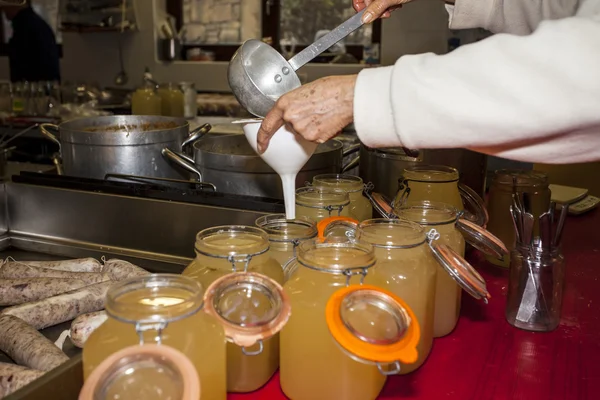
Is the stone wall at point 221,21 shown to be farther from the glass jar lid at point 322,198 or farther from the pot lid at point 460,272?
the pot lid at point 460,272

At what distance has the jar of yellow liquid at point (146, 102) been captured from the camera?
12.1 feet

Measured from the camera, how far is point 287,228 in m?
0.97

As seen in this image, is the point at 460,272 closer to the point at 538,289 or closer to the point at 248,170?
the point at 538,289

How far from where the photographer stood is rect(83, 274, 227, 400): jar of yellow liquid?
0.62 meters

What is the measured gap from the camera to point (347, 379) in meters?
0.79

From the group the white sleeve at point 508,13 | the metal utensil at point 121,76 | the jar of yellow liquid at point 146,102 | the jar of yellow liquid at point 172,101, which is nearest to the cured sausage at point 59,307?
the white sleeve at point 508,13

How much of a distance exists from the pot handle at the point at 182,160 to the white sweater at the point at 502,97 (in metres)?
0.84

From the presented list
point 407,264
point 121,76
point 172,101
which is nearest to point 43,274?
point 407,264

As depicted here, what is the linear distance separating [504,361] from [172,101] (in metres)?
3.23

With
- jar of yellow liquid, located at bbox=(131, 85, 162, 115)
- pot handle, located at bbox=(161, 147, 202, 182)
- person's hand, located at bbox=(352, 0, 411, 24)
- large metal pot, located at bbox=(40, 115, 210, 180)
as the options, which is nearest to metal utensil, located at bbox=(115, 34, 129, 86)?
jar of yellow liquid, located at bbox=(131, 85, 162, 115)

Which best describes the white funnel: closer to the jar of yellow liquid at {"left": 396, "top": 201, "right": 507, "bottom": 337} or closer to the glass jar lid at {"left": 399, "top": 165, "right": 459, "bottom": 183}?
the jar of yellow liquid at {"left": 396, "top": 201, "right": 507, "bottom": 337}

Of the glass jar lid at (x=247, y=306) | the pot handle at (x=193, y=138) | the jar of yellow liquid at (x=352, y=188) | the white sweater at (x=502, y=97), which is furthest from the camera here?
the pot handle at (x=193, y=138)

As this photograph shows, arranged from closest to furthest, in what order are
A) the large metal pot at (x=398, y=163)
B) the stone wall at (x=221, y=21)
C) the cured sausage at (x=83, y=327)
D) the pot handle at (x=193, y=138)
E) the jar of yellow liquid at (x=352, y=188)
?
1. the cured sausage at (x=83, y=327)
2. the jar of yellow liquid at (x=352, y=188)
3. the large metal pot at (x=398, y=163)
4. the pot handle at (x=193, y=138)
5. the stone wall at (x=221, y=21)

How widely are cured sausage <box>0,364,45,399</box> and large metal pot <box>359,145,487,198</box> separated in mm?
930
